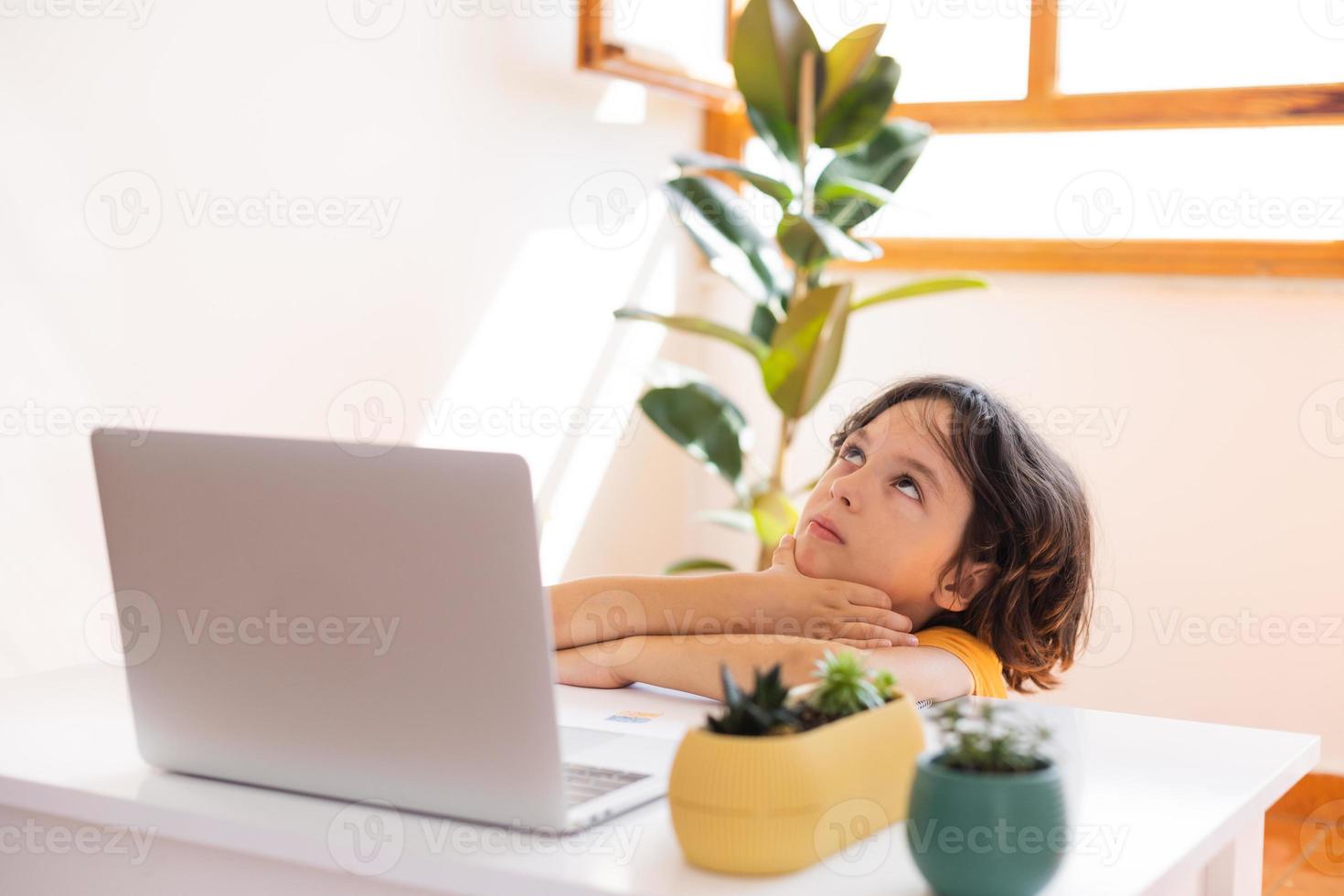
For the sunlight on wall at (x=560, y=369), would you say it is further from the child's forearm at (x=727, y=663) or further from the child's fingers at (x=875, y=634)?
the child's fingers at (x=875, y=634)

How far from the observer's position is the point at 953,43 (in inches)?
131

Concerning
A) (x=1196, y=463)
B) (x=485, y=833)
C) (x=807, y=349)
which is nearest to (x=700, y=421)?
(x=807, y=349)

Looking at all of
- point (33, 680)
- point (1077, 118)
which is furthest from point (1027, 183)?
point (33, 680)

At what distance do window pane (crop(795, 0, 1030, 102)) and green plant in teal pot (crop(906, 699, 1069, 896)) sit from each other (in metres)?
2.57

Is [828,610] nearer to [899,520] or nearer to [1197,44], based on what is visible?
[899,520]

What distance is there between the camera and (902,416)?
151cm

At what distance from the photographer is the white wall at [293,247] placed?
1.90m

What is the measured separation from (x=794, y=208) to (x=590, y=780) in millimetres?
2002

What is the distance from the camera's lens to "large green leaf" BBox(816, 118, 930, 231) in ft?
8.86

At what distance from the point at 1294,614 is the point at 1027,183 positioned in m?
1.09

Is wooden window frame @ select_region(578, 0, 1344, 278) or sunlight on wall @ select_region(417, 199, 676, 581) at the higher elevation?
wooden window frame @ select_region(578, 0, 1344, 278)

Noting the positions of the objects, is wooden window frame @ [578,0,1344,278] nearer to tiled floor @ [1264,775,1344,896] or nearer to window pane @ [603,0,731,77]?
window pane @ [603,0,731,77]

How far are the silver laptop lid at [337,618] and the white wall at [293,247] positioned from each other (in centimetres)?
95

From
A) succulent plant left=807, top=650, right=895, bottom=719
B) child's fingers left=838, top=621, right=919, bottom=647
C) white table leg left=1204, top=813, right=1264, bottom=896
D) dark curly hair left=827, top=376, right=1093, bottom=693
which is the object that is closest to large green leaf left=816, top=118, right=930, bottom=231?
dark curly hair left=827, top=376, right=1093, bottom=693
